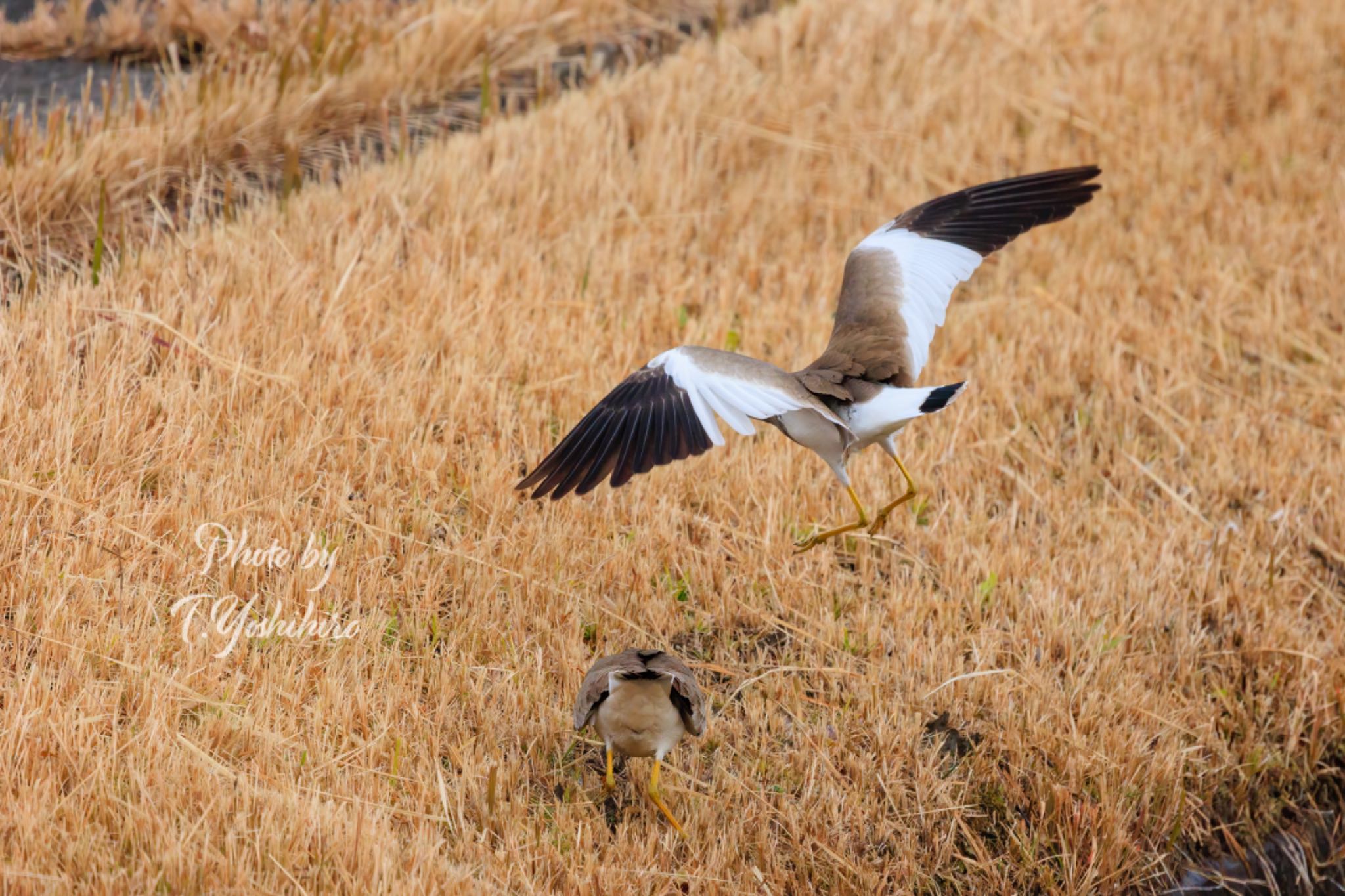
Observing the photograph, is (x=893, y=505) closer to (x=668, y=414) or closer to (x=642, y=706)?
(x=668, y=414)

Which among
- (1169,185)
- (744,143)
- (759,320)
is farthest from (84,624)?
(1169,185)

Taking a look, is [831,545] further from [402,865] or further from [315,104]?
[315,104]

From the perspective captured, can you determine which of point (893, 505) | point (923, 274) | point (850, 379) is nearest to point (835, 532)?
point (893, 505)

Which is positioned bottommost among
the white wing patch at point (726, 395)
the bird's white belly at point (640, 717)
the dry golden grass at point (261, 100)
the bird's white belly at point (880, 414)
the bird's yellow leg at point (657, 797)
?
the bird's yellow leg at point (657, 797)

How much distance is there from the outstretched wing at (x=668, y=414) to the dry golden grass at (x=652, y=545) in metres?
0.70

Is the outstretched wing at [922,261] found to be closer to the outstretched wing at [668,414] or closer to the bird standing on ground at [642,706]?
the outstretched wing at [668,414]

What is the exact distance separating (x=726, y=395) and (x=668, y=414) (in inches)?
7.0

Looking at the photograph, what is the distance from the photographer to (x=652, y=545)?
421 centimetres

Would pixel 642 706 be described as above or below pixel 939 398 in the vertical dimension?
below

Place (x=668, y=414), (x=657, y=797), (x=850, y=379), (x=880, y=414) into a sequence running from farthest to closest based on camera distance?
1. (x=850, y=379)
2. (x=880, y=414)
3. (x=668, y=414)
4. (x=657, y=797)

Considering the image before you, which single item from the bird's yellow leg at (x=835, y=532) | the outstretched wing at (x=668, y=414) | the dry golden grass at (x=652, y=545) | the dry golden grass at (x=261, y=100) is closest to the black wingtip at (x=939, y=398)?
the outstretched wing at (x=668, y=414)

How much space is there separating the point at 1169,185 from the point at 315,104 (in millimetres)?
4521

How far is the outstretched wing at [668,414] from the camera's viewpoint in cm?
330

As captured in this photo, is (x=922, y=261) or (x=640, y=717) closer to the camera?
(x=640, y=717)
